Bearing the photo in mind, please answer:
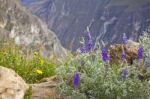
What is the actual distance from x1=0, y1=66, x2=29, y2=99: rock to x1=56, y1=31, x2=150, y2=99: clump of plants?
50 centimetres

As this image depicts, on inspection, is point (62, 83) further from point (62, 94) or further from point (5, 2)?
point (5, 2)

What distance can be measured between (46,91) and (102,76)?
116cm

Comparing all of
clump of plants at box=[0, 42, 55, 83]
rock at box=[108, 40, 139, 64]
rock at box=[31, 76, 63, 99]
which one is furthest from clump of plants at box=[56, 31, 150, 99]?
clump of plants at box=[0, 42, 55, 83]

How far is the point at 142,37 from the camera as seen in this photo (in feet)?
22.2

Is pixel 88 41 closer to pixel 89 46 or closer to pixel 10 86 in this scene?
pixel 89 46

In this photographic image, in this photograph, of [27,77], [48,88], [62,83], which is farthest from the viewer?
[27,77]

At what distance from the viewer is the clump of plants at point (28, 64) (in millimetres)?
8344

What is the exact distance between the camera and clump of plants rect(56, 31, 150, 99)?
20.3 feet

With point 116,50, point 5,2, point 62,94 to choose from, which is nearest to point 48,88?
point 62,94

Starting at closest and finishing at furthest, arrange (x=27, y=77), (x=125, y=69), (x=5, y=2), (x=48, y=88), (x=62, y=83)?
(x=125, y=69) → (x=62, y=83) → (x=48, y=88) → (x=27, y=77) → (x=5, y=2)

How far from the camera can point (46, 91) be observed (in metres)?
7.14

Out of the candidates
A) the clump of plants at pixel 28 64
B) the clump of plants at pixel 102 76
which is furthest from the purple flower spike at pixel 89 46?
the clump of plants at pixel 28 64

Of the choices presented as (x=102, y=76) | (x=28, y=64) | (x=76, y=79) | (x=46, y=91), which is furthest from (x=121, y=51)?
(x=28, y=64)

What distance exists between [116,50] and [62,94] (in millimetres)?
1251
